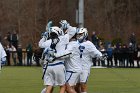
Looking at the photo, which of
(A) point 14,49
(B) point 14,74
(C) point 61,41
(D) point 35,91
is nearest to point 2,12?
(A) point 14,49

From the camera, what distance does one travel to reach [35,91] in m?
22.6

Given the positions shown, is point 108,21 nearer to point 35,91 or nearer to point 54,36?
point 35,91

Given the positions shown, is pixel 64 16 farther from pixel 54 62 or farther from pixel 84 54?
pixel 54 62

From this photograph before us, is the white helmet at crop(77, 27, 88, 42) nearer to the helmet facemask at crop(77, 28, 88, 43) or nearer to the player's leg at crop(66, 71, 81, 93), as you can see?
the helmet facemask at crop(77, 28, 88, 43)

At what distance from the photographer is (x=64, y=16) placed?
62.9 metres

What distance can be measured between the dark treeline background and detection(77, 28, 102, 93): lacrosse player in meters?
40.7

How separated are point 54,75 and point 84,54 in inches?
95.9

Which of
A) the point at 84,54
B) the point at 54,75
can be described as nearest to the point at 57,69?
the point at 54,75

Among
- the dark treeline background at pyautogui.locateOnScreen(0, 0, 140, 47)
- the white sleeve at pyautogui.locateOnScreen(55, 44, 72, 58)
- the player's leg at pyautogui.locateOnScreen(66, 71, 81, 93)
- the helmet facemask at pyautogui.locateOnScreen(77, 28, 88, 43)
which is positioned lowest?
the player's leg at pyautogui.locateOnScreen(66, 71, 81, 93)

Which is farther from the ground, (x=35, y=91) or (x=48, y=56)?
(x=48, y=56)

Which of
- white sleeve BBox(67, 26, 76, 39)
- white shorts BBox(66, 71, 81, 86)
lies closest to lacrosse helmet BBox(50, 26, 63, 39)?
white sleeve BBox(67, 26, 76, 39)

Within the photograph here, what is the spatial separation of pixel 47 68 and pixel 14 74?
14.5 metres

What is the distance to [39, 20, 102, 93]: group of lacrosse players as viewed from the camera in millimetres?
17109

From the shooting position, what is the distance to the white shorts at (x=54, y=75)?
1706cm
